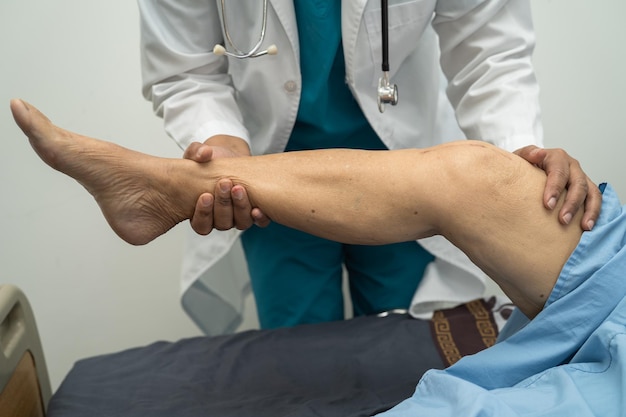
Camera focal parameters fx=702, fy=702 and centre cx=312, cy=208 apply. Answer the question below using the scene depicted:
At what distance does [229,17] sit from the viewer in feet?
4.35

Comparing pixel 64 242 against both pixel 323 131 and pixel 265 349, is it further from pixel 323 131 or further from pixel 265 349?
pixel 323 131

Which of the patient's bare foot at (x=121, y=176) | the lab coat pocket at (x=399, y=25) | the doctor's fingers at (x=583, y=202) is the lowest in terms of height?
the doctor's fingers at (x=583, y=202)

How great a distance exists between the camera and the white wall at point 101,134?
6.54 ft

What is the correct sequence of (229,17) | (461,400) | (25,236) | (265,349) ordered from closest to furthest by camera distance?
1. (461,400)
2. (229,17)
3. (265,349)
4. (25,236)

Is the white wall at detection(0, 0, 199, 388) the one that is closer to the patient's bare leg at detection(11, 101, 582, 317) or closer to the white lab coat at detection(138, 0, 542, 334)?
the white lab coat at detection(138, 0, 542, 334)

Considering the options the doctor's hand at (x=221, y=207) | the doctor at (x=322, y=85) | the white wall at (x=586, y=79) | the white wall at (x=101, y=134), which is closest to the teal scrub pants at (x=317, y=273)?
the doctor at (x=322, y=85)

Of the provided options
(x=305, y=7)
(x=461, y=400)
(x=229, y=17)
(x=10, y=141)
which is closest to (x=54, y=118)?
(x=10, y=141)

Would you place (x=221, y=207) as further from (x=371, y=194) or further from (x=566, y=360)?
(x=566, y=360)

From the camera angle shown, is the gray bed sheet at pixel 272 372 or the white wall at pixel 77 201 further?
the white wall at pixel 77 201

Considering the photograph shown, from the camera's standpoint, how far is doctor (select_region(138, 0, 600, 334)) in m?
1.28

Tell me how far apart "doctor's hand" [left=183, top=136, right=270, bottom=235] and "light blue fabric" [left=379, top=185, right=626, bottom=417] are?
38cm

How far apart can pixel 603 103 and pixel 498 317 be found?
961 mm

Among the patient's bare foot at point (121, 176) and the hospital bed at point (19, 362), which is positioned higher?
the patient's bare foot at point (121, 176)

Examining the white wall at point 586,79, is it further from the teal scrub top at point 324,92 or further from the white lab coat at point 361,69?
the teal scrub top at point 324,92
